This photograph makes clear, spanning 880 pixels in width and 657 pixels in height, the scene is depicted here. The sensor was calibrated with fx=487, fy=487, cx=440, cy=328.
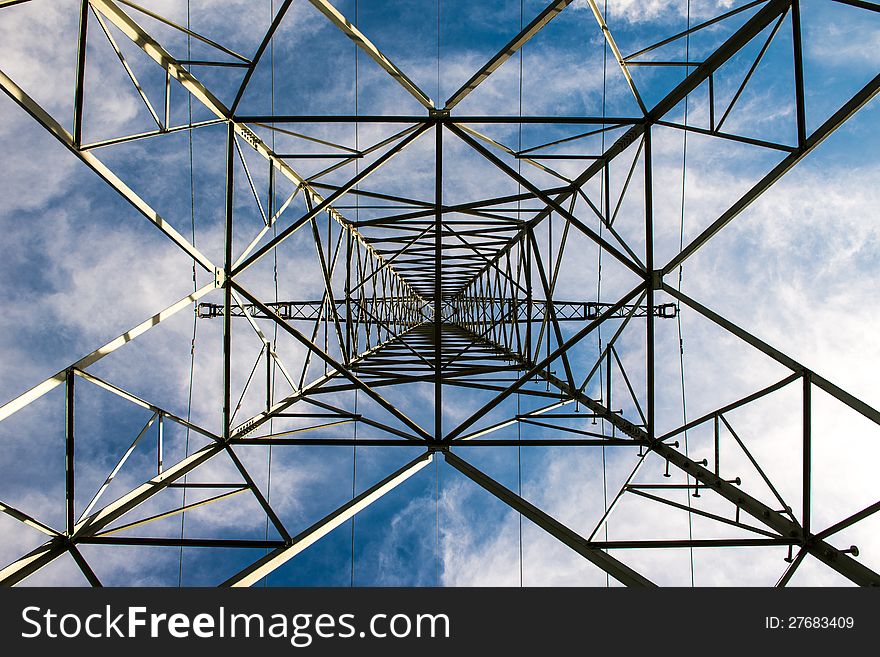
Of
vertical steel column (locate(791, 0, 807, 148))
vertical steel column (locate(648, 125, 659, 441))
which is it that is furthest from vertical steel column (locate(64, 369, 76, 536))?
vertical steel column (locate(791, 0, 807, 148))

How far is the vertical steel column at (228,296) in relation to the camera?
837 cm

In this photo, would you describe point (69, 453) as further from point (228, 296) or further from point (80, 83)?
point (80, 83)

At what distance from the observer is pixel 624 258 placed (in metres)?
8.76

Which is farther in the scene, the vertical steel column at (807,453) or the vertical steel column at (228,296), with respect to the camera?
the vertical steel column at (228,296)

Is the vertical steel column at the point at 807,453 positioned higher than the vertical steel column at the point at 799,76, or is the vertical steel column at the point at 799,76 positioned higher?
the vertical steel column at the point at 799,76

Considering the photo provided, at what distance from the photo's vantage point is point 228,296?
336 inches

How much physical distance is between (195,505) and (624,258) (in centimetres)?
833

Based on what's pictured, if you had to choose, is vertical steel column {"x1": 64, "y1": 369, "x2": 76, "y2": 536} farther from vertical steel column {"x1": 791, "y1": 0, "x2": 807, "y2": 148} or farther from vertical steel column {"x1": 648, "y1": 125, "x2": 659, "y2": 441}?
vertical steel column {"x1": 791, "y1": 0, "x2": 807, "y2": 148}

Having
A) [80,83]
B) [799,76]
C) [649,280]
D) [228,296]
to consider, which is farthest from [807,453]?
[80,83]

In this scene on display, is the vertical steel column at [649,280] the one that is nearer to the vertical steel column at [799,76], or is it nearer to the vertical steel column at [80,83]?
the vertical steel column at [799,76]

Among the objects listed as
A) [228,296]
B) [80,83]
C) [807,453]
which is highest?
[80,83]

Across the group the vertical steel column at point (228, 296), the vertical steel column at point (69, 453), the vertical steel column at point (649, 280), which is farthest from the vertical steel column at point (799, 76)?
the vertical steel column at point (69, 453)

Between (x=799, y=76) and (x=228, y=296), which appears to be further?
(x=228, y=296)
